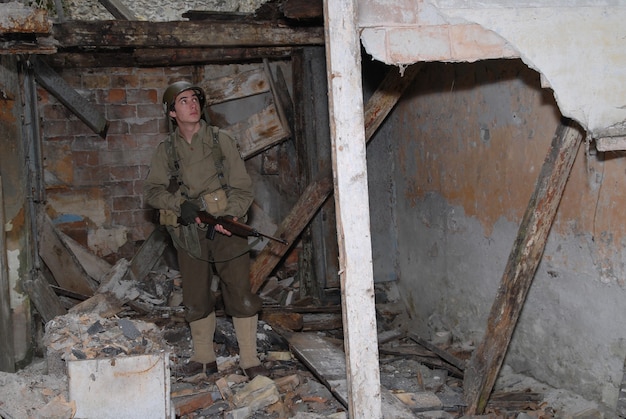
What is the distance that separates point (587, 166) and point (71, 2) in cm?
726

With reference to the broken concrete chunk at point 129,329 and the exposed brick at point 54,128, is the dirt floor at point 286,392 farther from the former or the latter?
the exposed brick at point 54,128

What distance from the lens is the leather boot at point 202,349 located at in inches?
203

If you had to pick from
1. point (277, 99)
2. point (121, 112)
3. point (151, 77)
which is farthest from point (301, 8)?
point (121, 112)

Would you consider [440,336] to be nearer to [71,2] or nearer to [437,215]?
[437,215]

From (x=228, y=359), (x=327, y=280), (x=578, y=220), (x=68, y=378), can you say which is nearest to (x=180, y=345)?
(x=228, y=359)

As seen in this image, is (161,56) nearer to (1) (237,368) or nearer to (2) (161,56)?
(2) (161,56)

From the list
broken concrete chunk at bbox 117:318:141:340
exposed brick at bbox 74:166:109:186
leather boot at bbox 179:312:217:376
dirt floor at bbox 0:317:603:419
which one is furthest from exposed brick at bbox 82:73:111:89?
broken concrete chunk at bbox 117:318:141:340

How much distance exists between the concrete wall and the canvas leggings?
162 cm

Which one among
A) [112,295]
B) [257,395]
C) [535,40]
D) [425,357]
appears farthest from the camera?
[112,295]

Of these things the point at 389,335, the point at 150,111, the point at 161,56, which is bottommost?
the point at 389,335

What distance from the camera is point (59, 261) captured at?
6543 millimetres

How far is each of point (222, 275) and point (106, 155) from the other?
2.41 meters

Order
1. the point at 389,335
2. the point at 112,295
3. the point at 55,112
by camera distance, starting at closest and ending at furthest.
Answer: the point at 389,335
the point at 112,295
the point at 55,112

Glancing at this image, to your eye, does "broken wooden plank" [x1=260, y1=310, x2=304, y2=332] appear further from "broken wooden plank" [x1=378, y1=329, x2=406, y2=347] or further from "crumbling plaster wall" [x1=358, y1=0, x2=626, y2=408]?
"crumbling plaster wall" [x1=358, y1=0, x2=626, y2=408]
